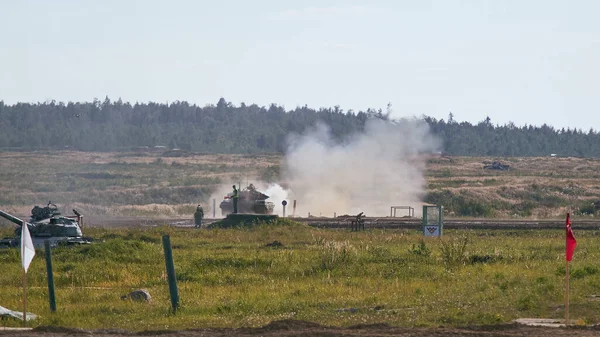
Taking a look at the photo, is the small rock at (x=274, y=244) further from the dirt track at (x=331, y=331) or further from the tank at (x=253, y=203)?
the dirt track at (x=331, y=331)

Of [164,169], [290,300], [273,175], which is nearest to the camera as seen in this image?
[290,300]

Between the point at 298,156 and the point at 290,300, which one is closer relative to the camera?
the point at 290,300

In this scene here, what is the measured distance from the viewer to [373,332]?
57.0ft

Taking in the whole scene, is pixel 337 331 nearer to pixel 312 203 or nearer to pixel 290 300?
pixel 290 300

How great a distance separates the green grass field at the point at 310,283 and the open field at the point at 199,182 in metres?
39.9

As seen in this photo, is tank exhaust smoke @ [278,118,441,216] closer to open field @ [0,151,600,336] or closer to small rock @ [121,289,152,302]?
open field @ [0,151,600,336]

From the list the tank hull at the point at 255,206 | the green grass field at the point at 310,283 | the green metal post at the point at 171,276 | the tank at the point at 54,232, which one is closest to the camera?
the green grass field at the point at 310,283

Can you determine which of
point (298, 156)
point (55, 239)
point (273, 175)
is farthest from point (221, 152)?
point (55, 239)

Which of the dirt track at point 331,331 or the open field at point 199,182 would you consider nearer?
the dirt track at point 331,331

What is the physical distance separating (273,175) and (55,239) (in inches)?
2442

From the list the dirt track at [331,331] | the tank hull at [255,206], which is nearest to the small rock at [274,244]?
the tank hull at [255,206]

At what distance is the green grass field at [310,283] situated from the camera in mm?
21078

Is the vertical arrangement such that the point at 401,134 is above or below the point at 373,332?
above

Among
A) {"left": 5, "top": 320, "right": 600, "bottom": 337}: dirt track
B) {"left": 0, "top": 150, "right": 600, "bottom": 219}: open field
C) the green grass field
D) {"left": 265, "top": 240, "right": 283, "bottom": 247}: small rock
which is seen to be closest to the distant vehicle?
{"left": 0, "top": 150, "right": 600, "bottom": 219}: open field
